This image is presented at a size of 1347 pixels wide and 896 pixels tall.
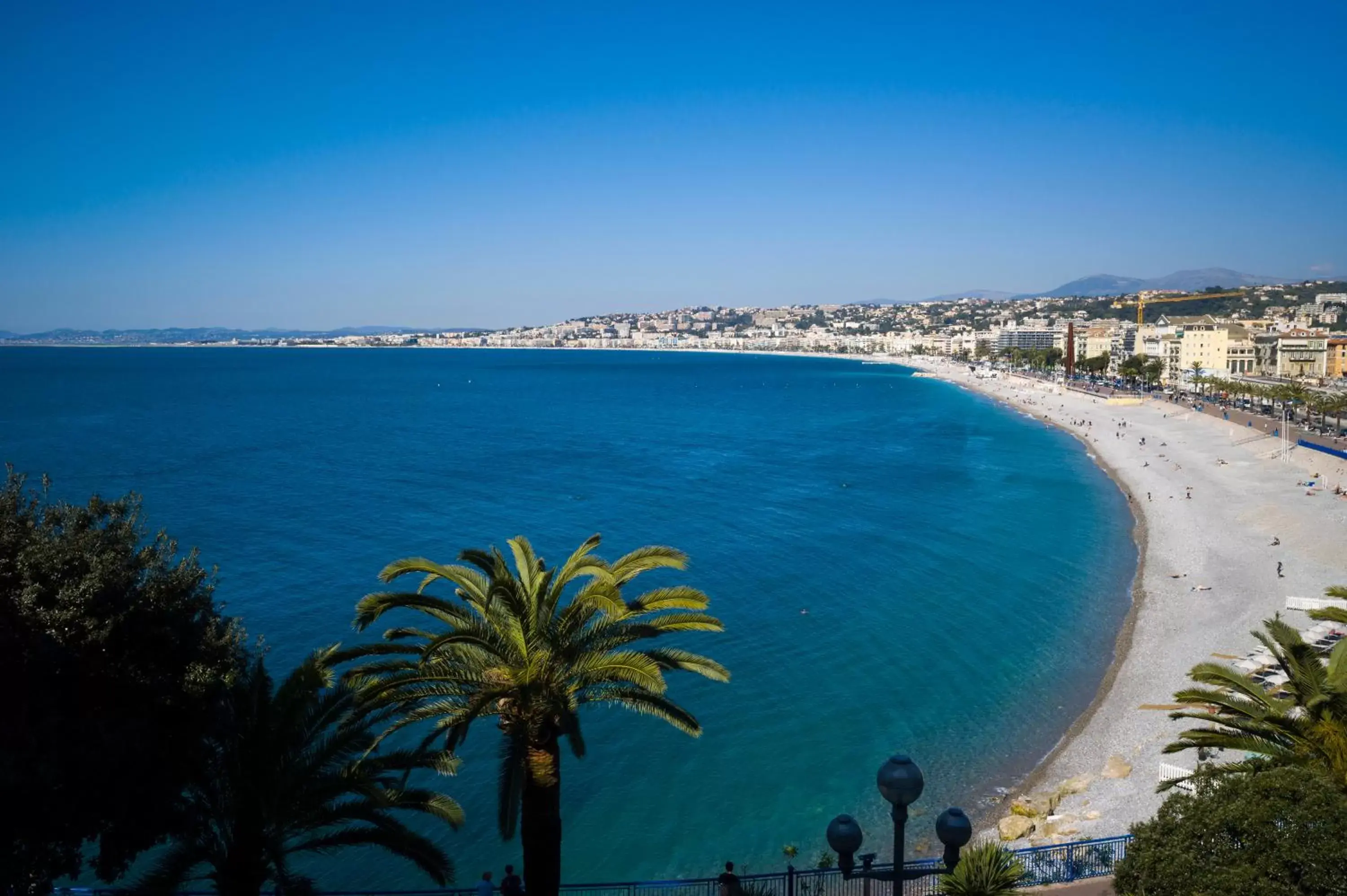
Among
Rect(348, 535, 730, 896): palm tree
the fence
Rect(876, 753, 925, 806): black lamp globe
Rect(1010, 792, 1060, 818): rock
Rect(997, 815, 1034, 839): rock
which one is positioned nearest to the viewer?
Rect(876, 753, 925, 806): black lamp globe

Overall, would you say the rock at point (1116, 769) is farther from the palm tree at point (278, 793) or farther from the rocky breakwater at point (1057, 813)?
the palm tree at point (278, 793)

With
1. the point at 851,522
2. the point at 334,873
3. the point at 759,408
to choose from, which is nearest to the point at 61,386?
the point at 759,408

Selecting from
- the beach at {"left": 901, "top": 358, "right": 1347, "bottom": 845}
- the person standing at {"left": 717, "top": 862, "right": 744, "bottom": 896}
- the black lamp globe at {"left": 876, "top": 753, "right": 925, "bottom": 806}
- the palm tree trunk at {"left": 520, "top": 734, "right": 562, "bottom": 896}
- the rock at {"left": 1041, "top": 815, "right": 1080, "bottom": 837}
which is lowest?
the beach at {"left": 901, "top": 358, "right": 1347, "bottom": 845}

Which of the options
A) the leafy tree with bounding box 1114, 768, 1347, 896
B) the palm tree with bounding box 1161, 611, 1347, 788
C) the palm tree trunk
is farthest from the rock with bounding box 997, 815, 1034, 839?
the palm tree trunk

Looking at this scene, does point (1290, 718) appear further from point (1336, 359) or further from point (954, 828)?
point (1336, 359)

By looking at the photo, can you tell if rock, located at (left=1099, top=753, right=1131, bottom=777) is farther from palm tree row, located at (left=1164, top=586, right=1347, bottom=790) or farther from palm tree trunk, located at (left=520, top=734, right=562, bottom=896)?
palm tree trunk, located at (left=520, top=734, right=562, bottom=896)
